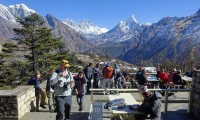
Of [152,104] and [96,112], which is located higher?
[152,104]

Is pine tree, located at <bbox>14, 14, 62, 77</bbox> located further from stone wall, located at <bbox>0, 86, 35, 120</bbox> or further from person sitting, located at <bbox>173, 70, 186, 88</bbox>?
stone wall, located at <bbox>0, 86, 35, 120</bbox>

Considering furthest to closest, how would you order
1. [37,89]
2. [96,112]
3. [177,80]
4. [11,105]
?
1. [177,80]
2. [37,89]
3. [11,105]
4. [96,112]

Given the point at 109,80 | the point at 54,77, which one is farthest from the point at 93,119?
the point at 109,80

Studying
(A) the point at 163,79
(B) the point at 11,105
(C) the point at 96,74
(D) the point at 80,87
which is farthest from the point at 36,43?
(B) the point at 11,105

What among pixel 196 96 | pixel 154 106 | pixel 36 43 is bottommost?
pixel 196 96

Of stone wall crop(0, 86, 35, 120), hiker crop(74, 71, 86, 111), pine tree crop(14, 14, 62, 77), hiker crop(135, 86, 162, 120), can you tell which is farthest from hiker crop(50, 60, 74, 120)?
pine tree crop(14, 14, 62, 77)

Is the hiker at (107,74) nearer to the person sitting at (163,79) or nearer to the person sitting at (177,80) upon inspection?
the person sitting at (163,79)

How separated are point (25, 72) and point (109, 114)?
3833cm

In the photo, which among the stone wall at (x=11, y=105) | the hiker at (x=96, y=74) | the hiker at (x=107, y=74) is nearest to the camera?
the stone wall at (x=11, y=105)

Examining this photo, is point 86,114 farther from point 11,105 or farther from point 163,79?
point 163,79

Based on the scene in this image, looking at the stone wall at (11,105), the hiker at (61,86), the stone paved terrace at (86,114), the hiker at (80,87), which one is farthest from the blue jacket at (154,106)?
the hiker at (80,87)

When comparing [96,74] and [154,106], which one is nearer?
[154,106]

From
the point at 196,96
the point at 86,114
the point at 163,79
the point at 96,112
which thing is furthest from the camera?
the point at 163,79

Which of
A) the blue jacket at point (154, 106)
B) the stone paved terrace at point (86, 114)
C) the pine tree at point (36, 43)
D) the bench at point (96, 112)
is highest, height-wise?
the pine tree at point (36, 43)
